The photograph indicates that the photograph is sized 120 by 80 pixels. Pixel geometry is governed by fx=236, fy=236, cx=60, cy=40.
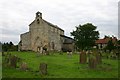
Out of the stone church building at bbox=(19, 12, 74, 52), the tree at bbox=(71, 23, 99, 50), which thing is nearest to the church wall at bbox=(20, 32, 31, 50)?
the stone church building at bbox=(19, 12, 74, 52)

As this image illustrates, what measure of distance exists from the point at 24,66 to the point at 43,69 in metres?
2.40

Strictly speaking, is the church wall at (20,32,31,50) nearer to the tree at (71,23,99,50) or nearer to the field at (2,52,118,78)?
the tree at (71,23,99,50)

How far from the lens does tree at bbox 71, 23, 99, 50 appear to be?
77562 millimetres

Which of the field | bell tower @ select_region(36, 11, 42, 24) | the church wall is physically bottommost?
the field

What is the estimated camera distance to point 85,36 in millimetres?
79125

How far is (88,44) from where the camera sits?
7788cm

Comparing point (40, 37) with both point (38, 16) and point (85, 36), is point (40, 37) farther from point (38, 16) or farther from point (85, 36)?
point (85, 36)

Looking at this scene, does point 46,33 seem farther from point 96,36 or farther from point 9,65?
point 9,65

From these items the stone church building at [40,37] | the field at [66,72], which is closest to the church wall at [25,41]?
the stone church building at [40,37]

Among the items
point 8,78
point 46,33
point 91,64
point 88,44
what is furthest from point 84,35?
point 8,78

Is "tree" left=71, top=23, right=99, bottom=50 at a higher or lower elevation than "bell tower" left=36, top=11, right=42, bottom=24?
lower

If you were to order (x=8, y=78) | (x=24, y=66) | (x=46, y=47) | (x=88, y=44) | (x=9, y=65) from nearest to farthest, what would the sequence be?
(x=8, y=78), (x=24, y=66), (x=9, y=65), (x=46, y=47), (x=88, y=44)

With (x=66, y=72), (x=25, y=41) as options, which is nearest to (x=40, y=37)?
(x=25, y=41)

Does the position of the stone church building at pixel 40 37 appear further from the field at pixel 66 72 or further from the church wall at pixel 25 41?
the field at pixel 66 72
